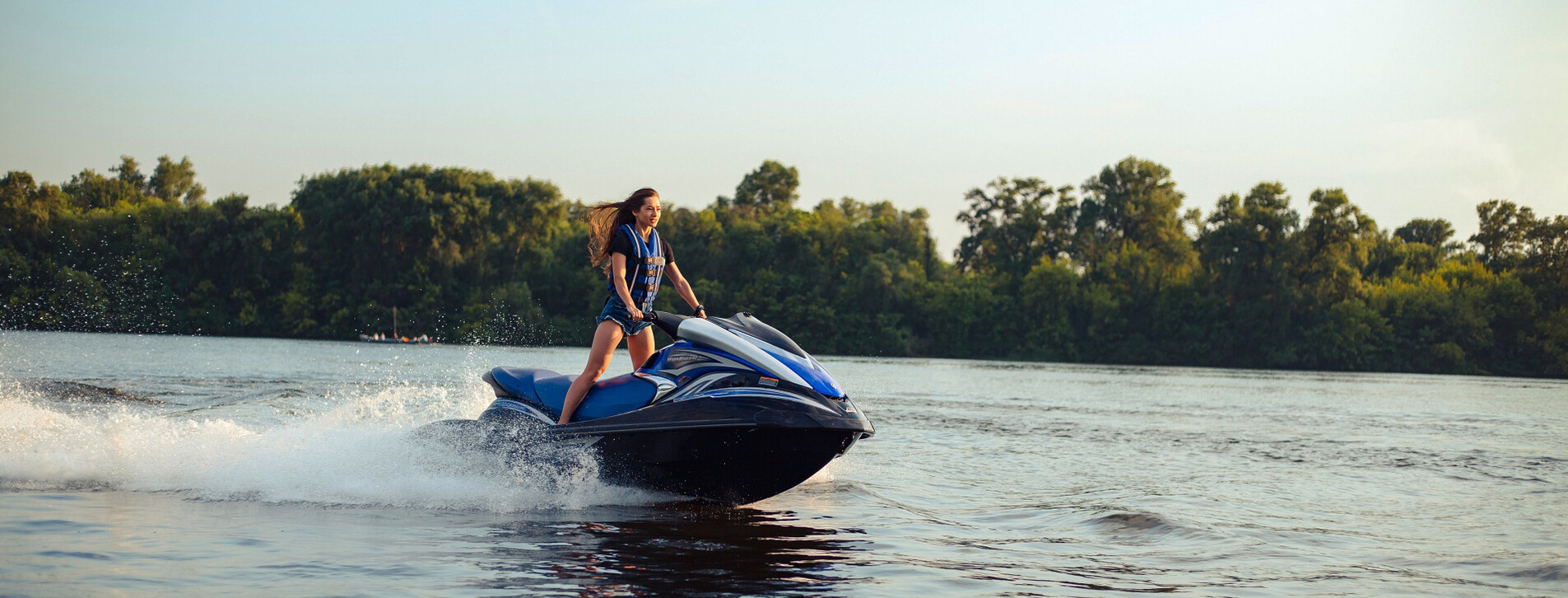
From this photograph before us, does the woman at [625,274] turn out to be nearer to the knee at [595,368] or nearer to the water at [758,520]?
the knee at [595,368]

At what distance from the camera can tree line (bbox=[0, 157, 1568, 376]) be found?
64625 mm

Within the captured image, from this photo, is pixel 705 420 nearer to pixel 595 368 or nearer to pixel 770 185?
pixel 595 368

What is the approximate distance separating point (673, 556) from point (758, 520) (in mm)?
1347

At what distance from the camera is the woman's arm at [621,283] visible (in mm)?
6984

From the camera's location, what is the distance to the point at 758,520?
7.17 metres

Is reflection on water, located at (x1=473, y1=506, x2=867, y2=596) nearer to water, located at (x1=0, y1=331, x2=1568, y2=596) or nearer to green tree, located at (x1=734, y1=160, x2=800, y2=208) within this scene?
water, located at (x1=0, y1=331, x2=1568, y2=596)

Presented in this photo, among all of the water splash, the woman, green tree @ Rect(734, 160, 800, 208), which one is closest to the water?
the water splash

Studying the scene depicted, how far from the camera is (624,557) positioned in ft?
19.0

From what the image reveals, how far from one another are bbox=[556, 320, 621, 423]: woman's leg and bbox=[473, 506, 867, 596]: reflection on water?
71 cm

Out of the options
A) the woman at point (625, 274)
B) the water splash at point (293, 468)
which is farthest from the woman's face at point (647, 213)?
the water splash at point (293, 468)

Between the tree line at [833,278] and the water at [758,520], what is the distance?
2192 inches

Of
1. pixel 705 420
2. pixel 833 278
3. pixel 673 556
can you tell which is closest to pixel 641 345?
pixel 705 420

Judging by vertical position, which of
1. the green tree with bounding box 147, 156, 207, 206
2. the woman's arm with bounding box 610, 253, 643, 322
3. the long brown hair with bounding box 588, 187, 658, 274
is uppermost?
the green tree with bounding box 147, 156, 207, 206

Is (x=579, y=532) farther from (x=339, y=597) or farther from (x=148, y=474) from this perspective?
(x=148, y=474)
